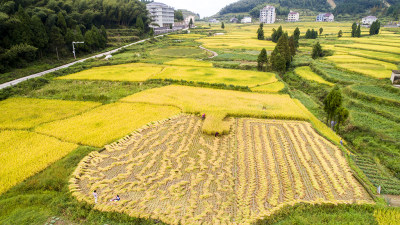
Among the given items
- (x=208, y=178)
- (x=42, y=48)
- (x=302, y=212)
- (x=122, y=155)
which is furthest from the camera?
(x=42, y=48)

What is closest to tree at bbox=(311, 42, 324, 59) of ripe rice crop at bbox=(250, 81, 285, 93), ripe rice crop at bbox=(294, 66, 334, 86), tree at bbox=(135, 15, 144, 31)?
ripe rice crop at bbox=(294, 66, 334, 86)

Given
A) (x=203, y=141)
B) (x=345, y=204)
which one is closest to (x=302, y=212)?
(x=345, y=204)

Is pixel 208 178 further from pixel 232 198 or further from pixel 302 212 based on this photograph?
pixel 302 212

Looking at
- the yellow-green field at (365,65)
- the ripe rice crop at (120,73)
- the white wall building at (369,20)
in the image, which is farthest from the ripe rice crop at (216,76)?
the white wall building at (369,20)

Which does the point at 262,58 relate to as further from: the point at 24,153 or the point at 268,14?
the point at 268,14

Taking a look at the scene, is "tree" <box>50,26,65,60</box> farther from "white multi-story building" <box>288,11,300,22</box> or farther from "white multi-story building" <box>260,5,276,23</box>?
"white multi-story building" <box>288,11,300,22</box>

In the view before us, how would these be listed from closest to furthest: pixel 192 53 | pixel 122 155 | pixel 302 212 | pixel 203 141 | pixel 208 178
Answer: pixel 302 212 < pixel 208 178 < pixel 122 155 < pixel 203 141 < pixel 192 53
